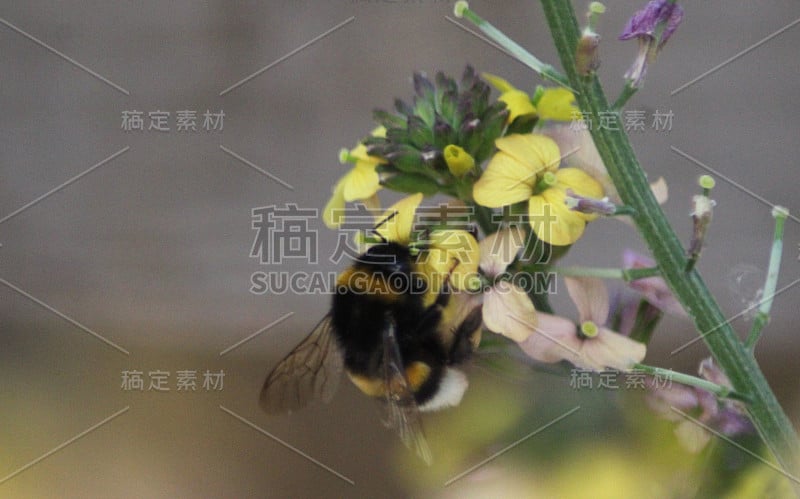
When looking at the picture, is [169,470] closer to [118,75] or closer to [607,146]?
[118,75]

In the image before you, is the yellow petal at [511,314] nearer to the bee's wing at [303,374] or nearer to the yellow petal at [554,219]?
the yellow petal at [554,219]

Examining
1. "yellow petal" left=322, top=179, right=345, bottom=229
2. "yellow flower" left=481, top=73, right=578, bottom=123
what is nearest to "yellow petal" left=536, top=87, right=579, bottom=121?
"yellow flower" left=481, top=73, right=578, bottom=123

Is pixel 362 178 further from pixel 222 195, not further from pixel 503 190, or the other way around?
pixel 222 195

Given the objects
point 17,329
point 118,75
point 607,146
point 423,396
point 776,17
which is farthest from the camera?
point 17,329

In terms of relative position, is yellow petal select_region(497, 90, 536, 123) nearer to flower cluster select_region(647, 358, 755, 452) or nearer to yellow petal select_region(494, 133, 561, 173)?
yellow petal select_region(494, 133, 561, 173)

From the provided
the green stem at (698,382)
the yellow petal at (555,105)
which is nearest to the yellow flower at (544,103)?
the yellow petal at (555,105)

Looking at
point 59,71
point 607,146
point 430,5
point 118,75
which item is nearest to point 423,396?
point 607,146

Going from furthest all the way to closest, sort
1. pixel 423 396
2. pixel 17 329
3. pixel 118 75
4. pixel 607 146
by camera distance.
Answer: pixel 17 329, pixel 118 75, pixel 423 396, pixel 607 146
